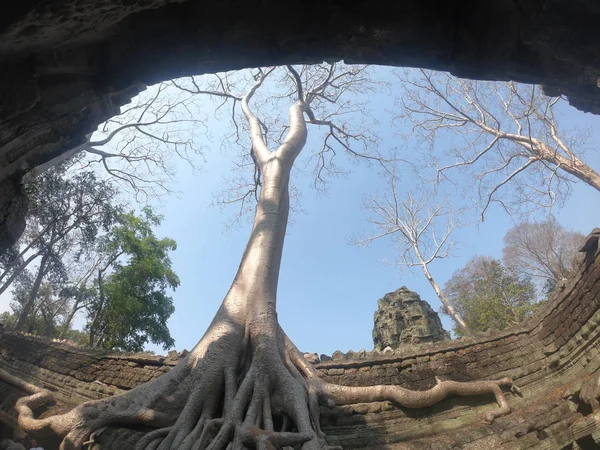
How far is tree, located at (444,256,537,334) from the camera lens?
11023 millimetres

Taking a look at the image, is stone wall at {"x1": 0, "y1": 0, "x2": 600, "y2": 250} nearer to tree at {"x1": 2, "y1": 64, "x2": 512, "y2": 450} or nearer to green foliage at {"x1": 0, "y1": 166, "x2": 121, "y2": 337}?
tree at {"x1": 2, "y1": 64, "x2": 512, "y2": 450}

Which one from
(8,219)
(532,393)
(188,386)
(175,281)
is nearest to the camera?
(8,219)

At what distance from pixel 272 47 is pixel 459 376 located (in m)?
4.35

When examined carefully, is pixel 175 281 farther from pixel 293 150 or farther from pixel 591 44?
pixel 591 44

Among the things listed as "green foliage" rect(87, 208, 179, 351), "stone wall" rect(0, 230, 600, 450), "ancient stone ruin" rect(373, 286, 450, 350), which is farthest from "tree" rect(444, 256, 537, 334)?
"green foliage" rect(87, 208, 179, 351)

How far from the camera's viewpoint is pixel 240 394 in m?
3.57

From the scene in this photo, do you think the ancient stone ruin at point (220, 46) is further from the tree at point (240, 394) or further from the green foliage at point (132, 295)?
the green foliage at point (132, 295)

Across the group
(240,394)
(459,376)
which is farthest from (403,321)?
(240,394)

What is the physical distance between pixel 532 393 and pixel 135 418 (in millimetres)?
4165

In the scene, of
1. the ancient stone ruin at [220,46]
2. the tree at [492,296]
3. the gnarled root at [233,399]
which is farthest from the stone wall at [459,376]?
the tree at [492,296]

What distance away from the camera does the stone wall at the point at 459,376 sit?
3736 millimetres

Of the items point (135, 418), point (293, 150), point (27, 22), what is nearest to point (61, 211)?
point (293, 150)

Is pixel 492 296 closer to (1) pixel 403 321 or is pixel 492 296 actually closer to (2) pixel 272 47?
(1) pixel 403 321

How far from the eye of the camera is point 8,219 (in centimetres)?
186
